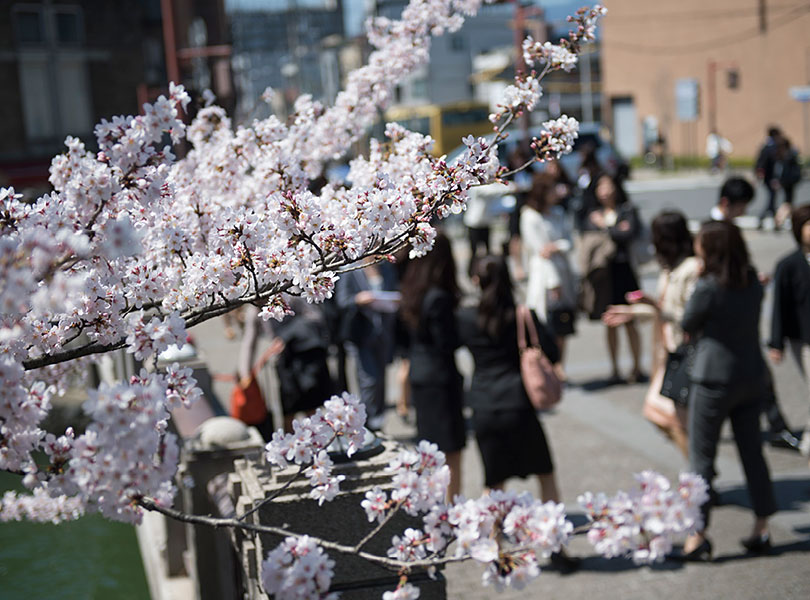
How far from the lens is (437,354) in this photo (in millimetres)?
6871

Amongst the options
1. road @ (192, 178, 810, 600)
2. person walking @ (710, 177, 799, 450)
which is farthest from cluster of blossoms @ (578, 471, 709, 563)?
person walking @ (710, 177, 799, 450)

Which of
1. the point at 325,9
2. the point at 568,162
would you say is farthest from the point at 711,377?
the point at 325,9

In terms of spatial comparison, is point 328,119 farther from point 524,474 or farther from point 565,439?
point 565,439

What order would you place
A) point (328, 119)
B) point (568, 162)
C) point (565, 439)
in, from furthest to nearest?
point (568, 162) < point (565, 439) < point (328, 119)

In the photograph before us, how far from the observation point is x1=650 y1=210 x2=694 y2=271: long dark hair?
716 centimetres

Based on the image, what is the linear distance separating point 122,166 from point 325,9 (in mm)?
107060

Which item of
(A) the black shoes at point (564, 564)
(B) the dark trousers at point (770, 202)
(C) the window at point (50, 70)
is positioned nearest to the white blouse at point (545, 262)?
(A) the black shoes at point (564, 564)

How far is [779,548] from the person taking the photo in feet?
20.5

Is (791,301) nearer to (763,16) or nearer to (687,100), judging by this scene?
(763,16)

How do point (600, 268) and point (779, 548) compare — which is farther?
point (600, 268)

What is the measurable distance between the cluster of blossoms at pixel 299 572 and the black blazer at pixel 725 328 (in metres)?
4.06

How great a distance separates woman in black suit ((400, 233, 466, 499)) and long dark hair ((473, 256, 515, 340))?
38 centimetres

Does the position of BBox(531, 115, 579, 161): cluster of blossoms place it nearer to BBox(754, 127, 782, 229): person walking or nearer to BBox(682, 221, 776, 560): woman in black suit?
BBox(682, 221, 776, 560): woman in black suit

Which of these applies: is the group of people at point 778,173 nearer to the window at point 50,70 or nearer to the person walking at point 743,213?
the person walking at point 743,213
